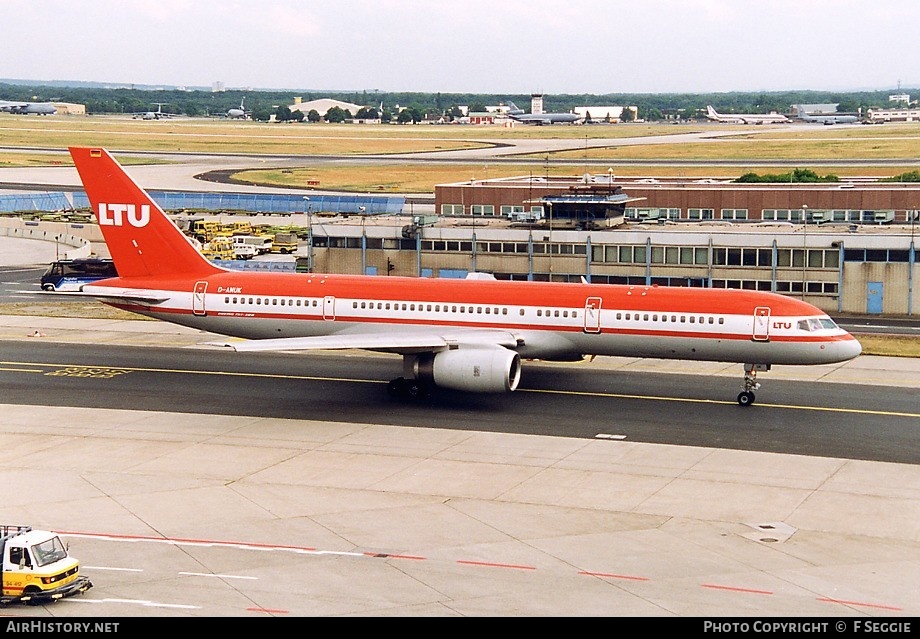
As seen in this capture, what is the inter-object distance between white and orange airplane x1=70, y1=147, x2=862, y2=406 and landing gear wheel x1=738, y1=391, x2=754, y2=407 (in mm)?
50

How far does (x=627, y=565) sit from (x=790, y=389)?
78.3 feet

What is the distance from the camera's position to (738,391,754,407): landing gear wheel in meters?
47.9

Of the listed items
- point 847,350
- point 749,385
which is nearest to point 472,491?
point 749,385

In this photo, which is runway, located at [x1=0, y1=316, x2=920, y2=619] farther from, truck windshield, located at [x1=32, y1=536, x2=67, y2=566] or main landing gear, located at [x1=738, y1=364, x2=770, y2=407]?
truck windshield, located at [x1=32, y1=536, x2=67, y2=566]

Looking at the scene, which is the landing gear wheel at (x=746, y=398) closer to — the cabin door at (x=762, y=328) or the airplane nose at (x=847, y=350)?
the cabin door at (x=762, y=328)

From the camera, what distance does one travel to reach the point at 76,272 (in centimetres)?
8581

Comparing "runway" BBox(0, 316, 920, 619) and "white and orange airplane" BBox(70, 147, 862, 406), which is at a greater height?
"white and orange airplane" BBox(70, 147, 862, 406)

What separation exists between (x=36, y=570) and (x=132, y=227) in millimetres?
30119

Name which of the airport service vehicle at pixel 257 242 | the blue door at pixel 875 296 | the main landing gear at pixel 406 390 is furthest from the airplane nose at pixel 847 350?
the airport service vehicle at pixel 257 242

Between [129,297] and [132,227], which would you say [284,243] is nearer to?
[132,227]

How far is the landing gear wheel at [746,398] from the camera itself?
47.9 metres

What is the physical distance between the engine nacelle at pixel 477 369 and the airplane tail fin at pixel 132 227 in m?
13.0

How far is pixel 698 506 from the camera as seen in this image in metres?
34.7

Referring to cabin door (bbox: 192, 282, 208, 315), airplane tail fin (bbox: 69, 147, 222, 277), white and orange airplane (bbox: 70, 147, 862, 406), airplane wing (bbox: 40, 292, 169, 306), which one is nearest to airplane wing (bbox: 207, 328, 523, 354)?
white and orange airplane (bbox: 70, 147, 862, 406)
